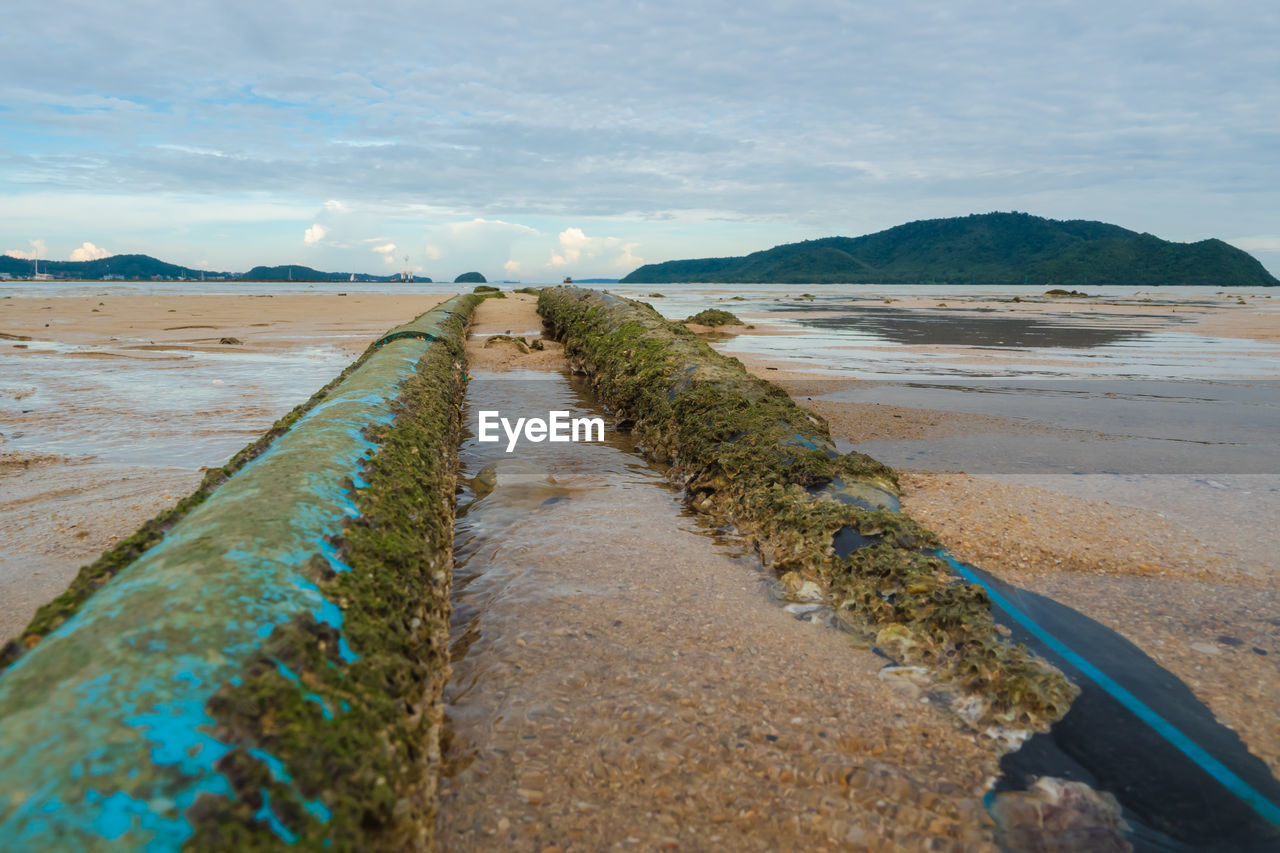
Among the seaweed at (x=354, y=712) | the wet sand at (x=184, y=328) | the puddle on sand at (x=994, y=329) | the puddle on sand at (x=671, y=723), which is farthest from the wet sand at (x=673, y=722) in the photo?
the puddle on sand at (x=994, y=329)

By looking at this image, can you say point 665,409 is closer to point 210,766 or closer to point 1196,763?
point 1196,763

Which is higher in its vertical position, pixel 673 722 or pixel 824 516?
pixel 824 516

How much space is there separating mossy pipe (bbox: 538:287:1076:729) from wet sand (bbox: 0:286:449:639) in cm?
356

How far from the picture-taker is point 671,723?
2.38 metres

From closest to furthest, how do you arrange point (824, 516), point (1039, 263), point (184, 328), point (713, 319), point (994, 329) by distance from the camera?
1. point (824, 516)
2. point (184, 328)
3. point (713, 319)
4. point (994, 329)
5. point (1039, 263)

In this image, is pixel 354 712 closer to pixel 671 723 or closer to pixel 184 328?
pixel 671 723

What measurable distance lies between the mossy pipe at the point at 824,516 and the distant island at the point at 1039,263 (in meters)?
132

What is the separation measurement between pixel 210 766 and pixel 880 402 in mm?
8103

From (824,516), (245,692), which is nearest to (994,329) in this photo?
(824,516)

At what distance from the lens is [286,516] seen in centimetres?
241

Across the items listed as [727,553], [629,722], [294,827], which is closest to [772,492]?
[727,553]

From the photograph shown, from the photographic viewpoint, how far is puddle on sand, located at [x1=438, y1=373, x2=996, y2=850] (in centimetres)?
196

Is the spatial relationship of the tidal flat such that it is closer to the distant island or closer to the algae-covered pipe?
the algae-covered pipe

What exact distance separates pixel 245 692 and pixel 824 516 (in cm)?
296
